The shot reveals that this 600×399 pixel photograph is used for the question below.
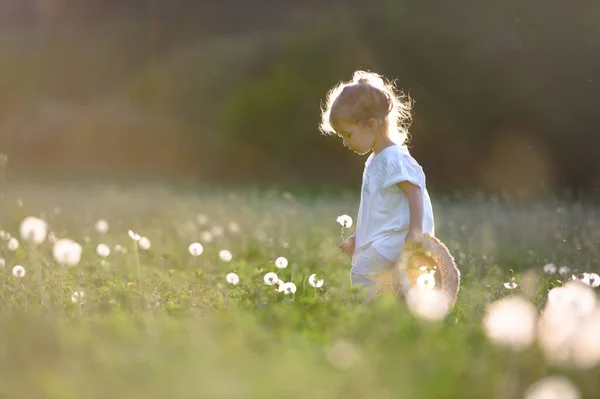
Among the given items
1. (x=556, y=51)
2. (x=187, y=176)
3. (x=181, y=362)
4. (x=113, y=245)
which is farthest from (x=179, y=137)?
(x=181, y=362)

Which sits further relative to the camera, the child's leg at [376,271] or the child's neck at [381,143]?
the child's neck at [381,143]

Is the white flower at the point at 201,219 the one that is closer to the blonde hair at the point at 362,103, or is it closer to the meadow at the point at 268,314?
the meadow at the point at 268,314

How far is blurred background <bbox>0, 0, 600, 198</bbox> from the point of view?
13219 millimetres

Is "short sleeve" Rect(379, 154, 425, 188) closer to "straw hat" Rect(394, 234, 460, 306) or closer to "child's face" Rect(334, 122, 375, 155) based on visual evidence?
"child's face" Rect(334, 122, 375, 155)

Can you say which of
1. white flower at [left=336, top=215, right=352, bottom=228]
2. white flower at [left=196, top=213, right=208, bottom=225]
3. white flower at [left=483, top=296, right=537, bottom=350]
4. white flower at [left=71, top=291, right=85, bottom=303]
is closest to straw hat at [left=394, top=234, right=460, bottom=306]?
white flower at [left=336, top=215, right=352, bottom=228]

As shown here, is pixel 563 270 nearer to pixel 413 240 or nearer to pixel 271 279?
pixel 413 240

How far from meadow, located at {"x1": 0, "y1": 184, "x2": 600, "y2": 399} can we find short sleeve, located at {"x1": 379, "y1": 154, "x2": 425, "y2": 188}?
2.42 ft

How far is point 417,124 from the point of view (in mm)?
13781

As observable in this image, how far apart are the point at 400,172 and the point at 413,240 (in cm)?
46

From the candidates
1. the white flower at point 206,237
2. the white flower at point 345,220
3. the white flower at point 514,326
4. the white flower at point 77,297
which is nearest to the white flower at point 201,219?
the white flower at point 206,237

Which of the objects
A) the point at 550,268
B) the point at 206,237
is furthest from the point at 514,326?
the point at 206,237

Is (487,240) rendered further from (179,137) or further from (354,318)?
(179,137)

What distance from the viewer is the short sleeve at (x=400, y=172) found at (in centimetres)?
507

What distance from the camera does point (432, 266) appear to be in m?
4.83
